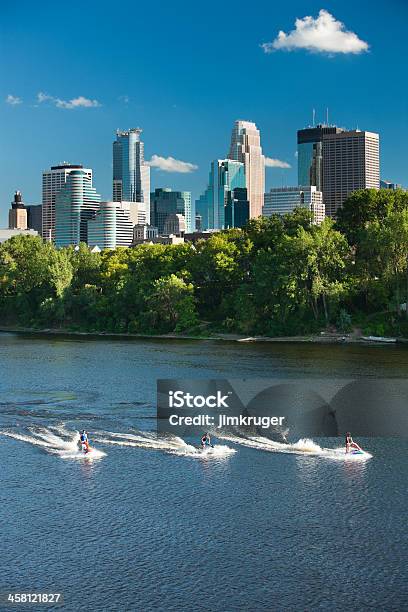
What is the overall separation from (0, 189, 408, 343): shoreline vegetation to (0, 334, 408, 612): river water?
65068mm

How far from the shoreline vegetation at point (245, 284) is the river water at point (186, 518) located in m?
65.1

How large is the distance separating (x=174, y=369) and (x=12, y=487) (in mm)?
46429

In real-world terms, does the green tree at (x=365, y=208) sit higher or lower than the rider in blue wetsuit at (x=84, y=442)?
higher

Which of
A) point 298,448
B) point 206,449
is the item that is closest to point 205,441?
point 206,449

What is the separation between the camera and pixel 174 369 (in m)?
93.8

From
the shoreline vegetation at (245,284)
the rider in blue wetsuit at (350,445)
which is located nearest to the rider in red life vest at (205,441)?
the rider in blue wetsuit at (350,445)

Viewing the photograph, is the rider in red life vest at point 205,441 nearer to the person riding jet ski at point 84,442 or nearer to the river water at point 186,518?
the river water at point 186,518

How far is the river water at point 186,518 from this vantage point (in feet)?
115

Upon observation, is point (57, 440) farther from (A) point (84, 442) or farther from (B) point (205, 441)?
(B) point (205, 441)

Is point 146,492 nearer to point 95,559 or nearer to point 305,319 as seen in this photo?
point 95,559

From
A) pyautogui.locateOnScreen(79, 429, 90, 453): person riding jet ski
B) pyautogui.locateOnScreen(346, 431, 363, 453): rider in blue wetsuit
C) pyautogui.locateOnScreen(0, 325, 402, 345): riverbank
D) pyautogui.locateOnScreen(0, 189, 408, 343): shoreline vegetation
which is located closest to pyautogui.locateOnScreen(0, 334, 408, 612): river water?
pyautogui.locateOnScreen(79, 429, 90, 453): person riding jet ski

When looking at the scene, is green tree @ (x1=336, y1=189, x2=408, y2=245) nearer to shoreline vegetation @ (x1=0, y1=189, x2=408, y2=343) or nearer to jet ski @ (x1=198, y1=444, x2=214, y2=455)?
shoreline vegetation @ (x1=0, y1=189, x2=408, y2=343)

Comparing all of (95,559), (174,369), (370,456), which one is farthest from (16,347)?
(95,559)

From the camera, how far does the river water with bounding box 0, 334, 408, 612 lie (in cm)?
3516
